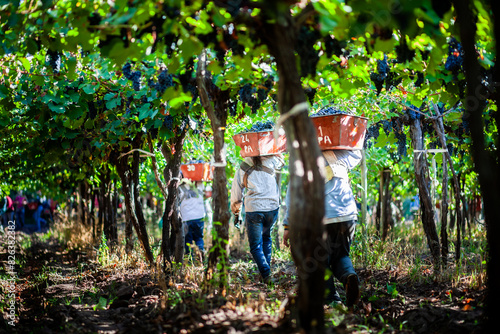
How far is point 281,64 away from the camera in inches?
90.8

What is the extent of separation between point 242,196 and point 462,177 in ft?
16.7

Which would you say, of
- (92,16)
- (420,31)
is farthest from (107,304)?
(420,31)

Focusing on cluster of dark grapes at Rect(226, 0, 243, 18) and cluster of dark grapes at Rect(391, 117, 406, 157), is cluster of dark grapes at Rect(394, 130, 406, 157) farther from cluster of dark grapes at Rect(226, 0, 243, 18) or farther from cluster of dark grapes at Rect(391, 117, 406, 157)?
cluster of dark grapes at Rect(226, 0, 243, 18)

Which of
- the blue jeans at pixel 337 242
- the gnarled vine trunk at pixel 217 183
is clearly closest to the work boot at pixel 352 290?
the blue jeans at pixel 337 242

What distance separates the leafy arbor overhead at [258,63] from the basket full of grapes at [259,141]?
1.57 feet

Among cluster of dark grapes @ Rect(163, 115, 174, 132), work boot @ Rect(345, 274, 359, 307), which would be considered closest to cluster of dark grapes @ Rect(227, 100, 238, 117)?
cluster of dark grapes @ Rect(163, 115, 174, 132)

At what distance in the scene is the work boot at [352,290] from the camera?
344 cm

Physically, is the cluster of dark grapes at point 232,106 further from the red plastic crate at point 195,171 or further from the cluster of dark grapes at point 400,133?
the red plastic crate at point 195,171

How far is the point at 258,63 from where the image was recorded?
3404 mm

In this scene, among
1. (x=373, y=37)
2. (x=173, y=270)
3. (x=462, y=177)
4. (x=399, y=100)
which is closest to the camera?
(x=373, y=37)

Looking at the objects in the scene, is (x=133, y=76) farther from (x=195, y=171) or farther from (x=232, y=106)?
(x=195, y=171)

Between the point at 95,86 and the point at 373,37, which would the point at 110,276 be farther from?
the point at 373,37

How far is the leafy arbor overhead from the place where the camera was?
2250mm

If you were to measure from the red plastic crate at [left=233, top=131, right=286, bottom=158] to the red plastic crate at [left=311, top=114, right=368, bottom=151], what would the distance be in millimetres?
812
